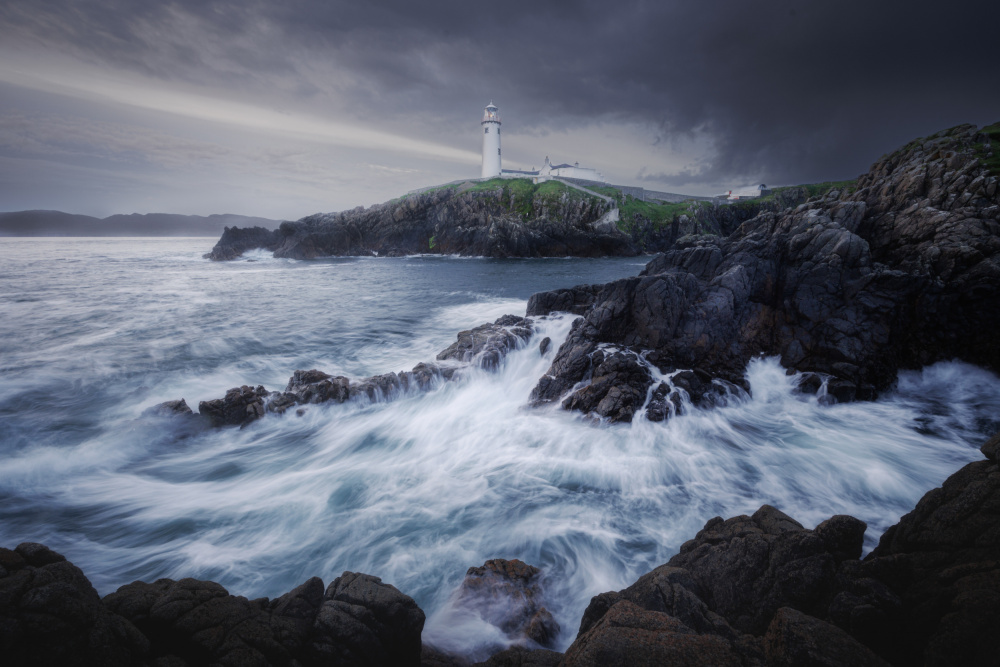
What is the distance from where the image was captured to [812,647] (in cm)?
383

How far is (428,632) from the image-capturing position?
685 centimetres

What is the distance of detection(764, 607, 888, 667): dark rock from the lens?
12.3ft

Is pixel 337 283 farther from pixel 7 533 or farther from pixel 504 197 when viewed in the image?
pixel 504 197

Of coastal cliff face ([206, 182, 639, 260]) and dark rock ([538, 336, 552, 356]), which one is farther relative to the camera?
coastal cliff face ([206, 182, 639, 260])

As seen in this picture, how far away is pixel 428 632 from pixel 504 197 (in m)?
80.3

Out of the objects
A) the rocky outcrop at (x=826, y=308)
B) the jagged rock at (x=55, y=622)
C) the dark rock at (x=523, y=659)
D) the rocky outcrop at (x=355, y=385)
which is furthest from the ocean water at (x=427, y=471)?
the jagged rock at (x=55, y=622)

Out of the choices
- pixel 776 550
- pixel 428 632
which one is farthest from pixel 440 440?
pixel 776 550

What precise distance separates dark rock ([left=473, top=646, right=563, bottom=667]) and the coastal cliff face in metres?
65.9

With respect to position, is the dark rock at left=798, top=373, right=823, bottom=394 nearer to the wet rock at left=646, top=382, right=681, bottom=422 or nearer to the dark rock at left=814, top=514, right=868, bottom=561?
the wet rock at left=646, top=382, right=681, bottom=422

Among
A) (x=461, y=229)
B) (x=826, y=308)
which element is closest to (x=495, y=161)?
(x=461, y=229)

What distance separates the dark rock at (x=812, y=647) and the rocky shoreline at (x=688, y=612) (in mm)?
13

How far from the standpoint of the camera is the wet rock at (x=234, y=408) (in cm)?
1403

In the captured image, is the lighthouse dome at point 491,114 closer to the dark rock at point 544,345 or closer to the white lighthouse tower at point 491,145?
the white lighthouse tower at point 491,145

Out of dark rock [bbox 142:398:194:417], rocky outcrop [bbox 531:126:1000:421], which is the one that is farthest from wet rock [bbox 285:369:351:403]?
rocky outcrop [bbox 531:126:1000:421]
